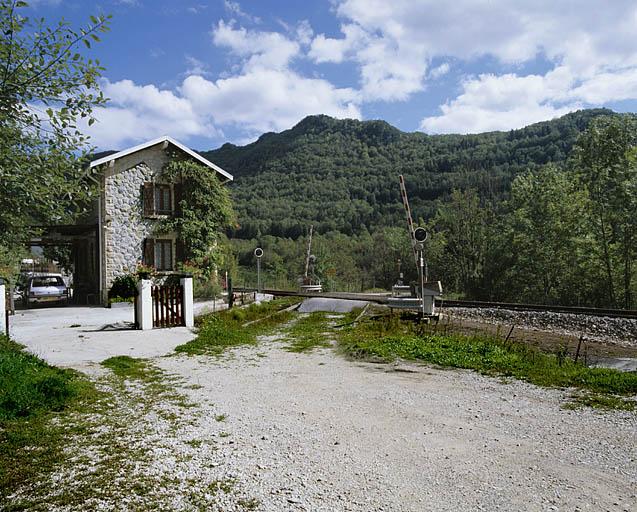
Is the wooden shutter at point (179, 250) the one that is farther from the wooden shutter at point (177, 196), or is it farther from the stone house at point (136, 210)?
the wooden shutter at point (177, 196)

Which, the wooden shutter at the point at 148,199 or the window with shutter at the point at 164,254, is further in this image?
the window with shutter at the point at 164,254

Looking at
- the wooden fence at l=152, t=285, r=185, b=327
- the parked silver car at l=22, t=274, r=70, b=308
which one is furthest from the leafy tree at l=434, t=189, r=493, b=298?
the parked silver car at l=22, t=274, r=70, b=308

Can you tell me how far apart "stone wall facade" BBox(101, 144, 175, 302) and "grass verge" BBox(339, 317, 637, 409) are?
1211cm

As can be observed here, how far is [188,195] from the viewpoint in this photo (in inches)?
843

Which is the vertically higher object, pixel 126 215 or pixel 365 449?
pixel 126 215

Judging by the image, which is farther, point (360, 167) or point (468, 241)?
point (360, 167)

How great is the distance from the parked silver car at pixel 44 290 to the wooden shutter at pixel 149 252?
4466 millimetres

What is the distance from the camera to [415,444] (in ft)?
14.8

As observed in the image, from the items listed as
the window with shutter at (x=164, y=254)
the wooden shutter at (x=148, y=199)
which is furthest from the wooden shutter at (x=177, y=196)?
the window with shutter at (x=164, y=254)

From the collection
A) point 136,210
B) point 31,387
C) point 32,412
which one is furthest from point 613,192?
point 32,412

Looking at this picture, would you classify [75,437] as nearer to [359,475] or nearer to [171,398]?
[171,398]

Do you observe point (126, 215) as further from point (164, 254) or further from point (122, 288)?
point (122, 288)

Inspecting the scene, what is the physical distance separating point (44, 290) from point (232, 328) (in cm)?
1366

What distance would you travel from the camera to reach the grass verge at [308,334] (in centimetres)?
1037
